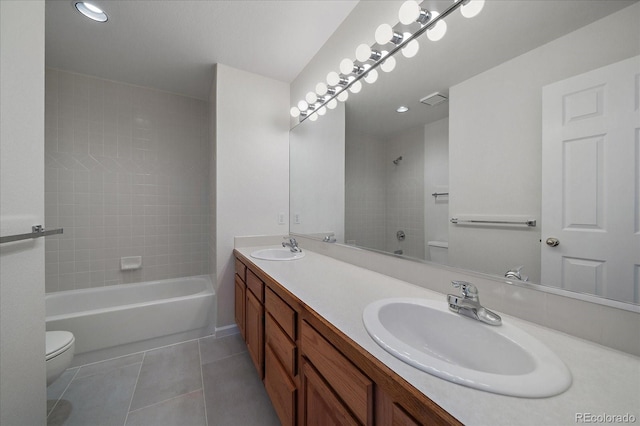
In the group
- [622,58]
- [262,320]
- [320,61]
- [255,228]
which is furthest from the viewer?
[255,228]

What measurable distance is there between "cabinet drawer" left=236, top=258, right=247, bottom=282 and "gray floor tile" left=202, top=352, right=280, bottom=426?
2.08 feet

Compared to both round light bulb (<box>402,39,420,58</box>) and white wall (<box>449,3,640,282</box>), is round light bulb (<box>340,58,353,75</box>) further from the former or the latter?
white wall (<box>449,3,640,282</box>)

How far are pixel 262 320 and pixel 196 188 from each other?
6.63ft

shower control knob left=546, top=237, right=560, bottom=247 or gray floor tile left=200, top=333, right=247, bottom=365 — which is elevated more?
shower control knob left=546, top=237, right=560, bottom=247

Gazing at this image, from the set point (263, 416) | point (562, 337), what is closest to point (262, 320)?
point (263, 416)

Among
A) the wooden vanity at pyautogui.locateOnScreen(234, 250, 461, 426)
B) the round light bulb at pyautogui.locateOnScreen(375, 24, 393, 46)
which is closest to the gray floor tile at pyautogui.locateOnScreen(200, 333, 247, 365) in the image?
the wooden vanity at pyautogui.locateOnScreen(234, 250, 461, 426)

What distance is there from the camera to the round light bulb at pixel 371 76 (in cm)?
140

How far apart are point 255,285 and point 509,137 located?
1.48m

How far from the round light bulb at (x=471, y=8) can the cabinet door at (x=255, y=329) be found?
1.69m

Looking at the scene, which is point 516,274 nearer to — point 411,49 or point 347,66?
point 411,49

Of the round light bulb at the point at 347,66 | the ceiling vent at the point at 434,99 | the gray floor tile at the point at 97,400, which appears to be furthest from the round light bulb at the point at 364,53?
the gray floor tile at the point at 97,400

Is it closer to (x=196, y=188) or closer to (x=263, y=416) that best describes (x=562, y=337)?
(x=263, y=416)

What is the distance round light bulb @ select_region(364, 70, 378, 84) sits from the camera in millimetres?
1397

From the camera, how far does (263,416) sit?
1309mm
